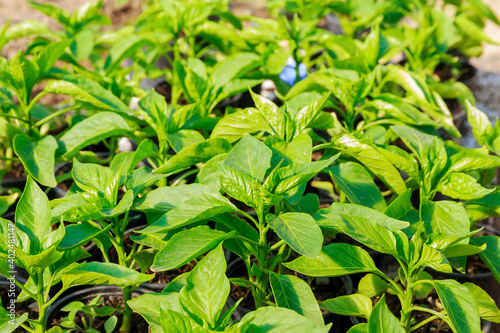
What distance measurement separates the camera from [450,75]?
3.21m

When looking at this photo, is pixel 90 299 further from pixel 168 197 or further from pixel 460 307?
pixel 460 307

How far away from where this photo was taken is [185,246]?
115 cm

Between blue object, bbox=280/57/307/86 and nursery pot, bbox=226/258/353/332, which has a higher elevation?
blue object, bbox=280/57/307/86

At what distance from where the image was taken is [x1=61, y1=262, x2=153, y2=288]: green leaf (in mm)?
1137

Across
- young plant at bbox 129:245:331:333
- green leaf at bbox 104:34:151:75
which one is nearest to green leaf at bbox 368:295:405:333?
young plant at bbox 129:245:331:333

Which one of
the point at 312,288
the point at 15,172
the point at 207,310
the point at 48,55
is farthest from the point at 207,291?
the point at 15,172

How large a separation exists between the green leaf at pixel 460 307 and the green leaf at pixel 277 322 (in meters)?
0.33

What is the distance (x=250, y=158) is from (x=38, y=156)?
2.45 ft

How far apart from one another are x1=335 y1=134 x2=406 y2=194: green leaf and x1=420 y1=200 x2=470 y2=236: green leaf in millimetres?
105

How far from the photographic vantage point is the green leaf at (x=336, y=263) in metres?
1.21

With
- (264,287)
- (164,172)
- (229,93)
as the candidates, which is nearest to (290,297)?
(264,287)

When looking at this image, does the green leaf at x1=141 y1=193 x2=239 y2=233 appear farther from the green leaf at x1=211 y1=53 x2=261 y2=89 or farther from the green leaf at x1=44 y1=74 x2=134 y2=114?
the green leaf at x1=211 y1=53 x2=261 y2=89

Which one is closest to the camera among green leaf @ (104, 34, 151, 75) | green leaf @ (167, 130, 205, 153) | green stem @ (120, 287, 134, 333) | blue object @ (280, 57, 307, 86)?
green stem @ (120, 287, 134, 333)

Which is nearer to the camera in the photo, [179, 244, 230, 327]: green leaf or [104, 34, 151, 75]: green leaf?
[179, 244, 230, 327]: green leaf
